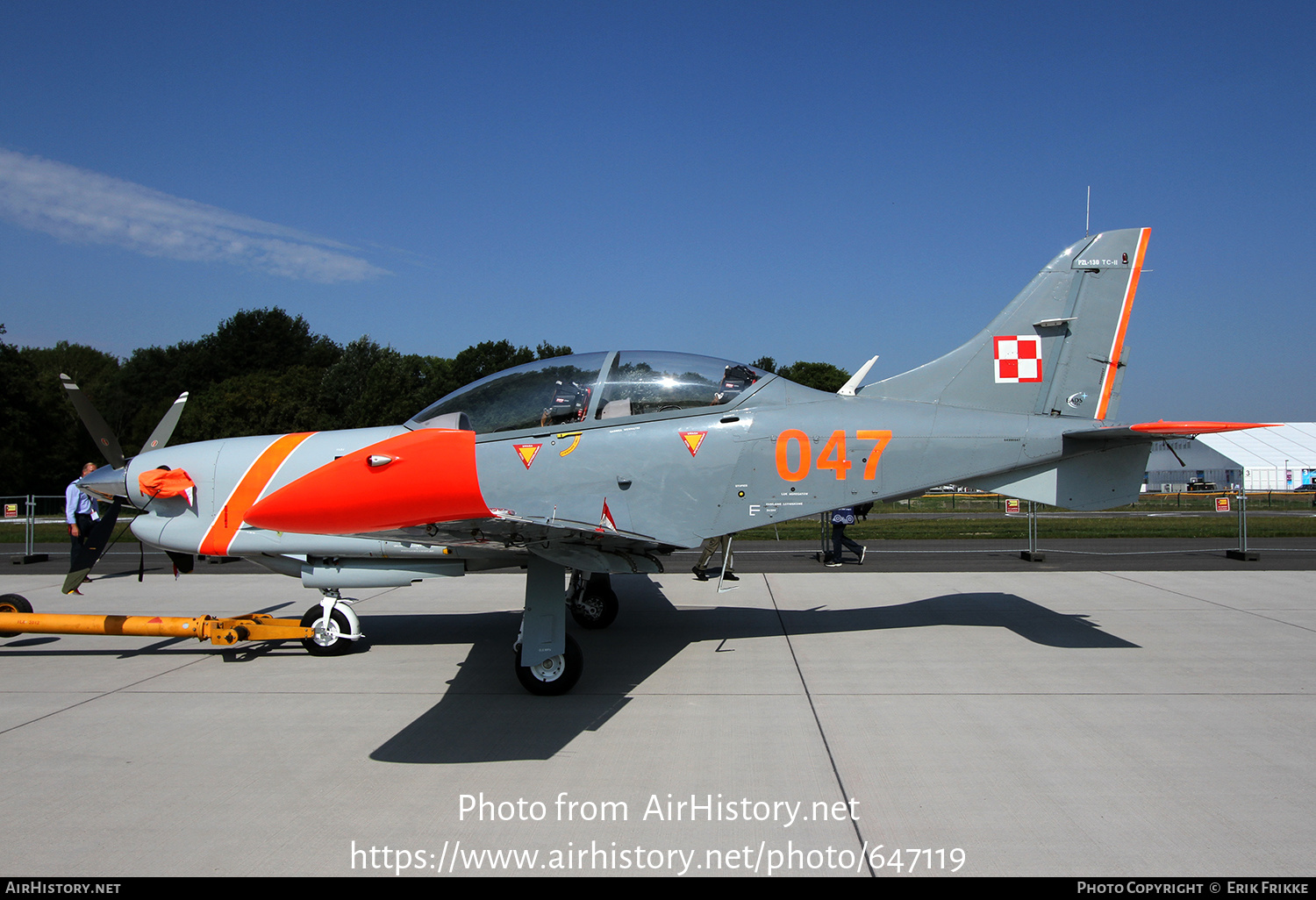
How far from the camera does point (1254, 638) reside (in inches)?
278

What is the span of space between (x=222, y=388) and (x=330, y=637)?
4614 cm

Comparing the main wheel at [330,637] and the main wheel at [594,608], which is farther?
the main wheel at [594,608]

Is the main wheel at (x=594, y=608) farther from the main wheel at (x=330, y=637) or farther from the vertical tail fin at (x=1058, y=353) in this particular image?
the vertical tail fin at (x=1058, y=353)

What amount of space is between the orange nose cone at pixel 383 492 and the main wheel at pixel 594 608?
3682 millimetres

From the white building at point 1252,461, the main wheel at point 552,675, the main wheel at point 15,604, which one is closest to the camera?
the main wheel at point 552,675

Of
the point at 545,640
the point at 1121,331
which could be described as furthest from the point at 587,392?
the point at 1121,331

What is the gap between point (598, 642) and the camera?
725cm

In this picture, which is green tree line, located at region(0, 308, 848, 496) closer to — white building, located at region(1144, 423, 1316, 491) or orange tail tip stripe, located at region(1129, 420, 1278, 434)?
orange tail tip stripe, located at region(1129, 420, 1278, 434)

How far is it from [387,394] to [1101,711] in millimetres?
44572

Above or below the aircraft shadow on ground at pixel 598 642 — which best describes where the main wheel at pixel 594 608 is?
above

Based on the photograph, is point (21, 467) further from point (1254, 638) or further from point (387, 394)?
point (1254, 638)

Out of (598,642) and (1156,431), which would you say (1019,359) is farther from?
(598,642)

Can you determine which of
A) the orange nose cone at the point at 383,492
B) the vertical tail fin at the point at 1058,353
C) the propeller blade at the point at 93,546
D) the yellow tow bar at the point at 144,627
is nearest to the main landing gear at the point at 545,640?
the orange nose cone at the point at 383,492

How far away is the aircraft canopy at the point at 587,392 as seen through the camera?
6137 millimetres
